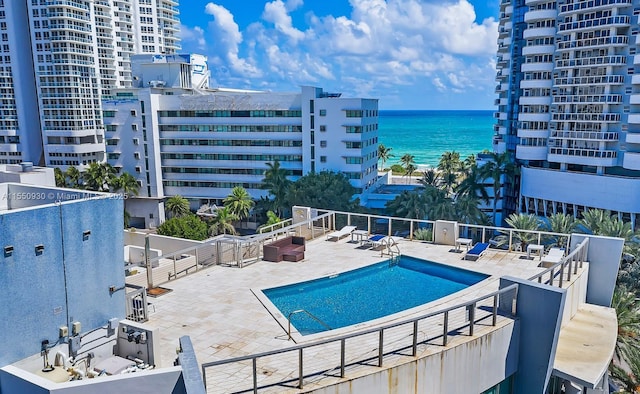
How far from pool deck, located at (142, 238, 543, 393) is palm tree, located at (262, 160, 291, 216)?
29.3 metres

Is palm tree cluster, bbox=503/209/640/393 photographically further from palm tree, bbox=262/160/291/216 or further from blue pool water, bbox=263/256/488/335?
palm tree, bbox=262/160/291/216

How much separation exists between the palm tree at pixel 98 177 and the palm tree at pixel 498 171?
4196 cm

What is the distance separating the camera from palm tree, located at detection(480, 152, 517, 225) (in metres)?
50.5

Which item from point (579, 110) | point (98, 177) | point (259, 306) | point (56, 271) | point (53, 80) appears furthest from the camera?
point (53, 80)

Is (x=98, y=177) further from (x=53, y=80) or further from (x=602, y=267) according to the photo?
(x=602, y=267)

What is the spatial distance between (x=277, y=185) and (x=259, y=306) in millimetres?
37068

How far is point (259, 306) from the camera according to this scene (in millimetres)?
13047

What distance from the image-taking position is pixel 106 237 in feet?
32.3

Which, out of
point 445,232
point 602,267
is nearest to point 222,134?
point 445,232

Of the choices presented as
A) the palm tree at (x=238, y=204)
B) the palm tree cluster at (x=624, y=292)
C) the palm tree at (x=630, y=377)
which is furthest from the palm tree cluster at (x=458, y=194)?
the palm tree at (x=630, y=377)

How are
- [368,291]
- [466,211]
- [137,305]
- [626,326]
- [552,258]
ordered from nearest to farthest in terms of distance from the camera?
[137,305], [368,291], [552,258], [626,326], [466,211]

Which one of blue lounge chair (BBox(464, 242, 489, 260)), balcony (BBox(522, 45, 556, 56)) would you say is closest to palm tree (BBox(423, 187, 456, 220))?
balcony (BBox(522, 45, 556, 56))

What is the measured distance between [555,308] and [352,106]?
42.6 m

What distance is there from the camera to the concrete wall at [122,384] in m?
7.16
